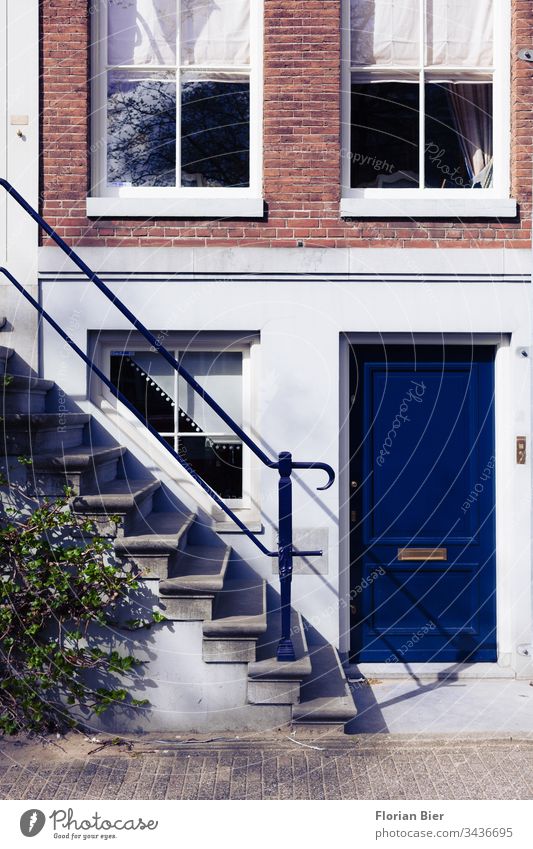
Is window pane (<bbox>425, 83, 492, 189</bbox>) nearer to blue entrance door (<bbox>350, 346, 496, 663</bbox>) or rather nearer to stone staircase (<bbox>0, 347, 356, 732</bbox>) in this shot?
blue entrance door (<bbox>350, 346, 496, 663</bbox>)

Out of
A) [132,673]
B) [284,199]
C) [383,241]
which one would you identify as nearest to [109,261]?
[284,199]

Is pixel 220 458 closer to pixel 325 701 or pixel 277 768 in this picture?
pixel 325 701

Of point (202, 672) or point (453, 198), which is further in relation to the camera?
point (453, 198)

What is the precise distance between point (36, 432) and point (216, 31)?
142 inches

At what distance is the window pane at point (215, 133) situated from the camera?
7199mm

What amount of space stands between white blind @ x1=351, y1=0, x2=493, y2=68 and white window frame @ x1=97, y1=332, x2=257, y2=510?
8.35 feet

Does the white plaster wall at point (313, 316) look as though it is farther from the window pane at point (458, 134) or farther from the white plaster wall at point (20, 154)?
the window pane at point (458, 134)

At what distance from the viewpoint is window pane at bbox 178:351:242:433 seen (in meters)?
7.22

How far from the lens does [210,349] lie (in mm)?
7184

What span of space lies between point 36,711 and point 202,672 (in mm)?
1079

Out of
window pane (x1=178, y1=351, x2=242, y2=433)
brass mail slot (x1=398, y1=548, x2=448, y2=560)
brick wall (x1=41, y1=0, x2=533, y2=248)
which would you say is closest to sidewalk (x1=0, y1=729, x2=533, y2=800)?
brass mail slot (x1=398, y1=548, x2=448, y2=560)

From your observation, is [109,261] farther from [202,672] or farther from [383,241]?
[202,672]

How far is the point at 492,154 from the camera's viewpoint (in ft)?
23.8

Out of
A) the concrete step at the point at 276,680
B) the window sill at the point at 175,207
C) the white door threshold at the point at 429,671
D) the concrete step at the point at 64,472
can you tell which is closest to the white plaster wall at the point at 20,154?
the window sill at the point at 175,207
